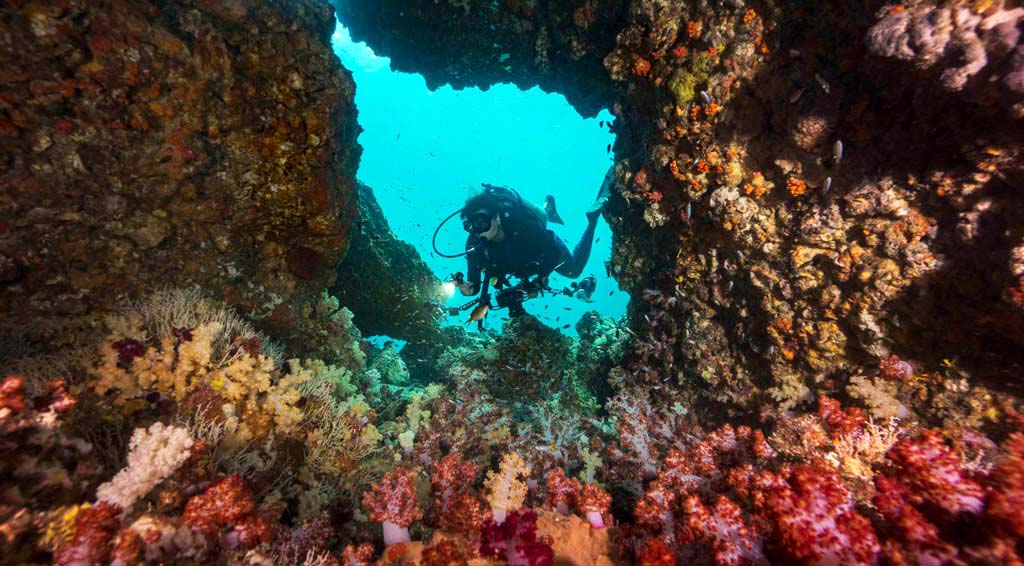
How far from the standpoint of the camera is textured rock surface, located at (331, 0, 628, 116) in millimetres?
7754

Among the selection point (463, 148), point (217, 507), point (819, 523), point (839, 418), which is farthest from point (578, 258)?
point (463, 148)

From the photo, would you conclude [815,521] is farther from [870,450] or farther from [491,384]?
[491,384]

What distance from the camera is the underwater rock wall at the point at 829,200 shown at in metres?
3.16

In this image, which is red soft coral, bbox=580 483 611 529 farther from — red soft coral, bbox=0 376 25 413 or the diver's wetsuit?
the diver's wetsuit

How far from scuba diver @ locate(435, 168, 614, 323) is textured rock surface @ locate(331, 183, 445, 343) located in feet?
7.22

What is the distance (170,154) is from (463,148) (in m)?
87.0

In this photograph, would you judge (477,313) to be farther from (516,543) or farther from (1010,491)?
(1010,491)

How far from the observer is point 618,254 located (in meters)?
7.64

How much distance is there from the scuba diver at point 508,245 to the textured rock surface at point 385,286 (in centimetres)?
220

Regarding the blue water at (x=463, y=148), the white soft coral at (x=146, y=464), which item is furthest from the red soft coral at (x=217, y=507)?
the blue water at (x=463, y=148)

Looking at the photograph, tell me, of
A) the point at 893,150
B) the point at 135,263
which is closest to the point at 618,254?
the point at 893,150

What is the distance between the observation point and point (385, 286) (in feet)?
30.8

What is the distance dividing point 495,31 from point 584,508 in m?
9.29

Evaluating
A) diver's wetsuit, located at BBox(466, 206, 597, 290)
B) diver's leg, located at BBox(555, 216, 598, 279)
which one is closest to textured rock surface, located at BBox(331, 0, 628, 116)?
diver's leg, located at BBox(555, 216, 598, 279)
